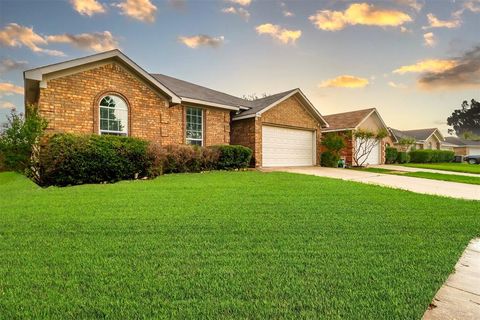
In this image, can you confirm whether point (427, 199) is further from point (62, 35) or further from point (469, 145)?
point (469, 145)

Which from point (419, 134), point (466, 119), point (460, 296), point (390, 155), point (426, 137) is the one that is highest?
point (466, 119)

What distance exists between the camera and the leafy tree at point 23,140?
10086 mm

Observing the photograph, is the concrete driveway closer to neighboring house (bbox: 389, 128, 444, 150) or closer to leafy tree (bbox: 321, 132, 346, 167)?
leafy tree (bbox: 321, 132, 346, 167)

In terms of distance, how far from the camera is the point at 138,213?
525 centimetres

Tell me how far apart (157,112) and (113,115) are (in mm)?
1993

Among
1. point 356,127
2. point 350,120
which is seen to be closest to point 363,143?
point 356,127

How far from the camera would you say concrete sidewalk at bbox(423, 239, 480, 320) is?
2.24 m

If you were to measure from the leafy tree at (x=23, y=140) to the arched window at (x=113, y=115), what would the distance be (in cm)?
219

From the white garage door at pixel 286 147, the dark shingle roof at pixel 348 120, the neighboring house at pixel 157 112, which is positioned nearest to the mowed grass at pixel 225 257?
the neighboring house at pixel 157 112

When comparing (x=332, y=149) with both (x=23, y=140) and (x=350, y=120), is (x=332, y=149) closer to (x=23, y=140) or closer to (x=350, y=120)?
(x=350, y=120)

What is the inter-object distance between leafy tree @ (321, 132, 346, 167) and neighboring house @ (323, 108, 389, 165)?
267 cm

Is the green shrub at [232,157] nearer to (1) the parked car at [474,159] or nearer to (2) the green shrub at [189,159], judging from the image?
(2) the green shrub at [189,159]

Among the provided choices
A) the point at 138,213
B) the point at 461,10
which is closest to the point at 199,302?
the point at 138,213

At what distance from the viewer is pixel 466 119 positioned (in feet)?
308
